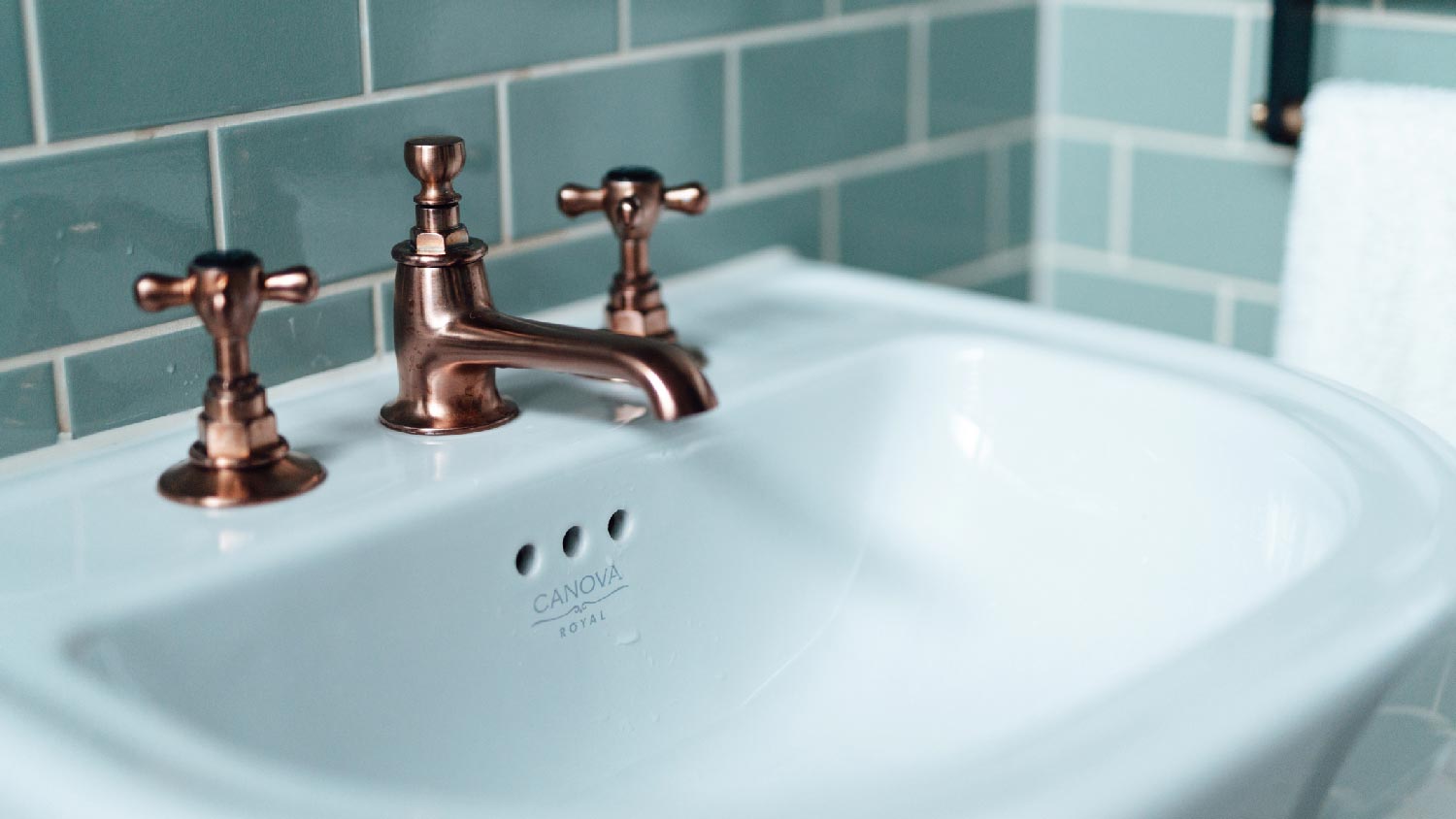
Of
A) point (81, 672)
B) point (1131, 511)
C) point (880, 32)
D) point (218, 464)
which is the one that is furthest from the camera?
point (880, 32)

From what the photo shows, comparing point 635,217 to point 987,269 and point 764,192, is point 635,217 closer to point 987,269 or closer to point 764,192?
point 764,192

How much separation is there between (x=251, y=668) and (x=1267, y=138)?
0.69 meters

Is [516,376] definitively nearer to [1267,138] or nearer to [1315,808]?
[1315,808]

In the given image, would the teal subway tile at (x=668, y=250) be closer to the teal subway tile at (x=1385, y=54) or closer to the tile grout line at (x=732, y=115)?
the tile grout line at (x=732, y=115)

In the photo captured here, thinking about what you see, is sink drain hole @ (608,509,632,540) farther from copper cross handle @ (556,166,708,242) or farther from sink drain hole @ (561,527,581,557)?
copper cross handle @ (556,166,708,242)

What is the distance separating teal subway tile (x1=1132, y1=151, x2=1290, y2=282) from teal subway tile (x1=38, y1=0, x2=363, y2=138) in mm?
558

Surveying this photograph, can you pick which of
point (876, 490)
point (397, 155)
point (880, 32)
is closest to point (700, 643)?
point (876, 490)

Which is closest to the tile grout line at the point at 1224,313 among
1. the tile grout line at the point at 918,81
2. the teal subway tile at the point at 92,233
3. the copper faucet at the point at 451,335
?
the tile grout line at the point at 918,81

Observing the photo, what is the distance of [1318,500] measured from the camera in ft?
2.00

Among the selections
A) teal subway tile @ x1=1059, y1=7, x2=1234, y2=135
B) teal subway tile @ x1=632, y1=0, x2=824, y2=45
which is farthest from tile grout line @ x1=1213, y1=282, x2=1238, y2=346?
→ teal subway tile @ x1=632, y1=0, x2=824, y2=45

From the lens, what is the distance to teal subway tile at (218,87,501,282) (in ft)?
2.15

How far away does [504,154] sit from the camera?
75 cm

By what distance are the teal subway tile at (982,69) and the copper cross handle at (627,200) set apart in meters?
0.32

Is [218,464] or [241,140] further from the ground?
[241,140]
